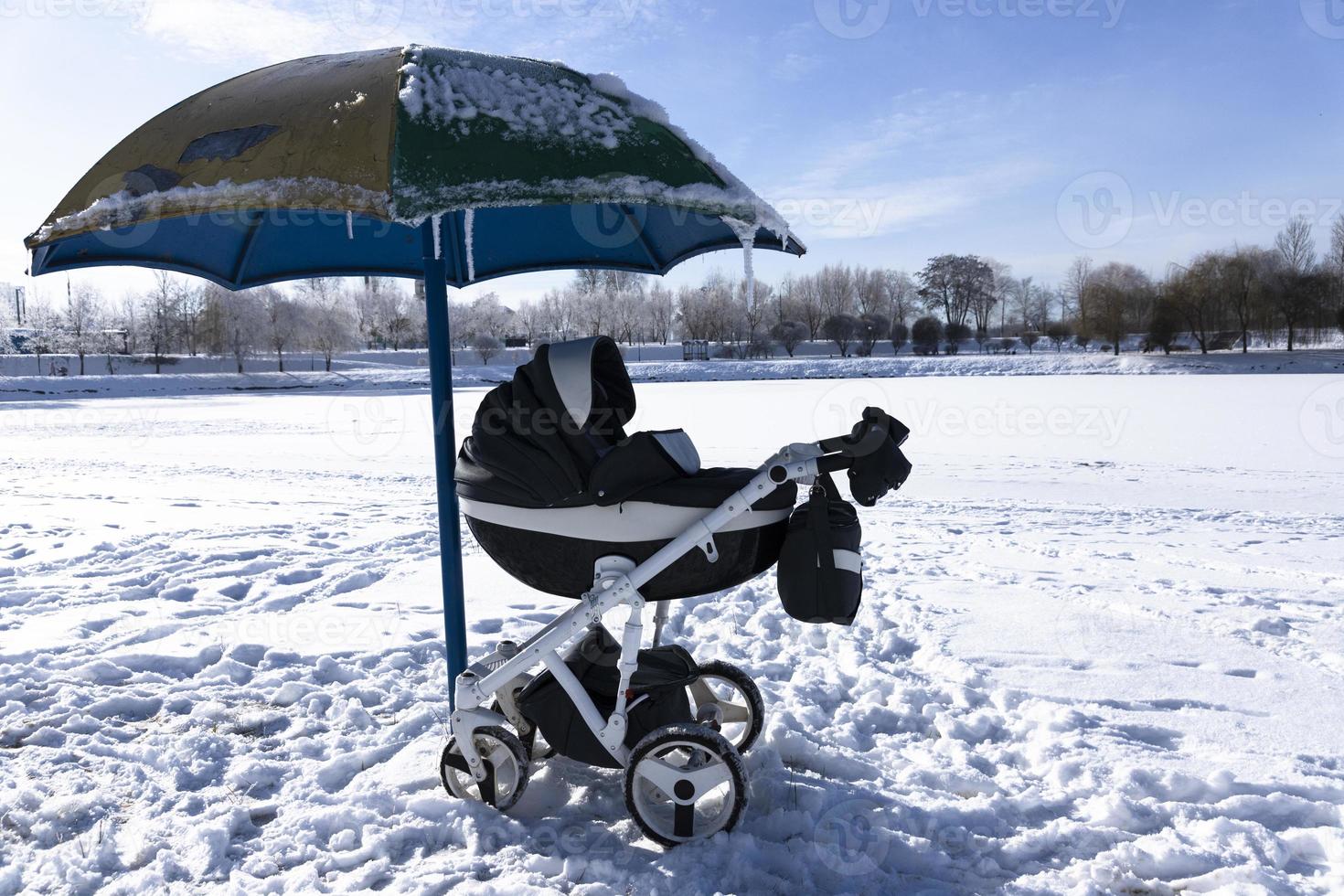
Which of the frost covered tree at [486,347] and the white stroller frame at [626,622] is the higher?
the frost covered tree at [486,347]

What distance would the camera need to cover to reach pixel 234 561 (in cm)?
606

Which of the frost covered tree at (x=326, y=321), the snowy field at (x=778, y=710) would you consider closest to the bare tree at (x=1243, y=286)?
the snowy field at (x=778, y=710)

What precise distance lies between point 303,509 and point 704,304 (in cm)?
4860

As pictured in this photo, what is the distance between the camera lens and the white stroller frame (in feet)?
7.57

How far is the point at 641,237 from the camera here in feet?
12.5

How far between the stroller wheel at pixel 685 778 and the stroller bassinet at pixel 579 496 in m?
0.43

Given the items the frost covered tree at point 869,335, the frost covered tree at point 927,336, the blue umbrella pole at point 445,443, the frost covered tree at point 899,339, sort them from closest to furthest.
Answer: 1. the blue umbrella pole at point 445,443
2. the frost covered tree at point 927,336
3. the frost covered tree at point 869,335
4. the frost covered tree at point 899,339

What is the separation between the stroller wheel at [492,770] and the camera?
263cm

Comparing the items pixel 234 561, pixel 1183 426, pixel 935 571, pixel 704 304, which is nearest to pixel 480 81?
pixel 935 571

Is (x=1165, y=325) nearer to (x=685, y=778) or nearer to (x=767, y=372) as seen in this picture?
(x=767, y=372)

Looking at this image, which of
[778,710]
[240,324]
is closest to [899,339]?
[240,324]

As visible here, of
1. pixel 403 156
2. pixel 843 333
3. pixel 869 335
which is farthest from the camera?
pixel 843 333

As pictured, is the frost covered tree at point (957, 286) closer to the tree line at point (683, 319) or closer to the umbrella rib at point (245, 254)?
the tree line at point (683, 319)

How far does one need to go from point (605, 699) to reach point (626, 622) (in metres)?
0.47
